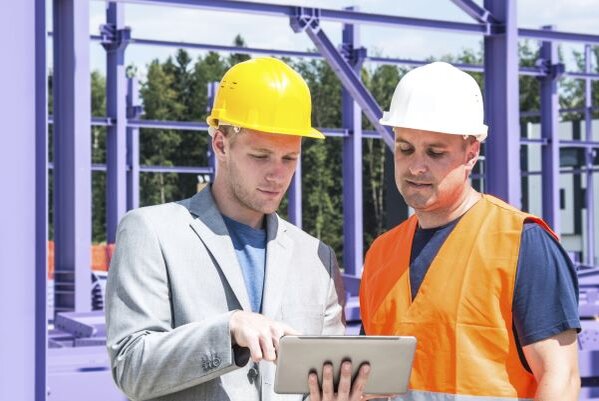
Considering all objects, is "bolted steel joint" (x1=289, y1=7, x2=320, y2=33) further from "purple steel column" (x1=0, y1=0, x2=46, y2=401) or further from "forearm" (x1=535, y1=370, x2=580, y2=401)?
"purple steel column" (x1=0, y1=0, x2=46, y2=401)

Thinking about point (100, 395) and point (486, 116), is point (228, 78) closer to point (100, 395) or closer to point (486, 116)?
point (100, 395)

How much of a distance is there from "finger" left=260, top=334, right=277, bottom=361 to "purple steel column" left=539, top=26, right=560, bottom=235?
45.3ft

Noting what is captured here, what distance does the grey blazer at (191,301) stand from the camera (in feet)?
7.28

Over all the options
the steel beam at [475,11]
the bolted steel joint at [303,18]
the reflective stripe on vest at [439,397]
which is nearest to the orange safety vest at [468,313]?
the reflective stripe on vest at [439,397]

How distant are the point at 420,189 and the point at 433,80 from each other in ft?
0.95

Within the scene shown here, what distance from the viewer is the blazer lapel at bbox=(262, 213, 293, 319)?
7.92 ft

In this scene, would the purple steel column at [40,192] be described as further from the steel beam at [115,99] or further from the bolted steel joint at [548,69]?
the bolted steel joint at [548,69]

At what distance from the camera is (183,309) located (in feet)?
7.66

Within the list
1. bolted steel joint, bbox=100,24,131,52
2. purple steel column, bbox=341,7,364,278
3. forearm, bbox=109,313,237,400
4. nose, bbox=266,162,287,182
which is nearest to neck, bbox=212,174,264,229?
nose, bbox=266,162,287,182

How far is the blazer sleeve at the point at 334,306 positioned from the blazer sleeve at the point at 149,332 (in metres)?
0.43

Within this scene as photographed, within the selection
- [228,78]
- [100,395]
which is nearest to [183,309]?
[228,78]

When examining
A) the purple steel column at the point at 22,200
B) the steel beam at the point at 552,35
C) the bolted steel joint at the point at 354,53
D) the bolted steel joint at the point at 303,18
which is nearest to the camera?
the purple steel column at the point at 22,200

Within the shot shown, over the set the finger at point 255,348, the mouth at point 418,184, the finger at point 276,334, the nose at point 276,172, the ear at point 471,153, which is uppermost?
the ear at point 471,153

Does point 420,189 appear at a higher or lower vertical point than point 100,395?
higher
